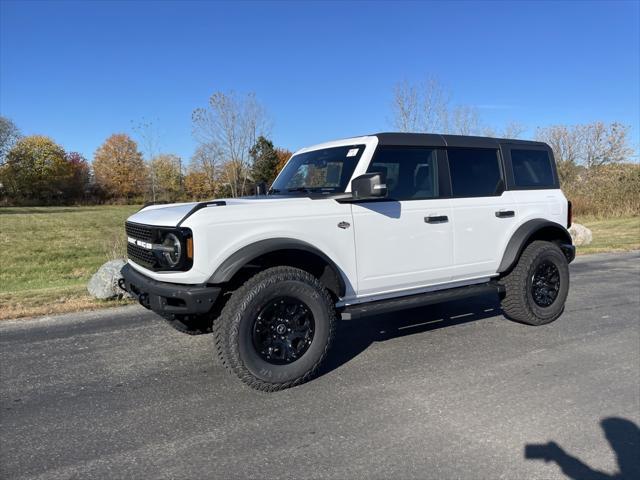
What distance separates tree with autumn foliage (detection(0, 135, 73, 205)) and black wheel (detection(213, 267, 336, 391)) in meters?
69.2

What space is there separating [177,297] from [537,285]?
407 cm

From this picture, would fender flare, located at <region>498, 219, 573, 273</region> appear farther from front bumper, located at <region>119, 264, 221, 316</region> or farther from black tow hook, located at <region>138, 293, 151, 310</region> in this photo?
black tow hook, located at <region>138, 293, 151, 310</region>

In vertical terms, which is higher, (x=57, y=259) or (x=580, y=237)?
(x=57, y=259)

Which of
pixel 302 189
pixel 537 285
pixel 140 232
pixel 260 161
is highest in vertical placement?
pixel 260 161

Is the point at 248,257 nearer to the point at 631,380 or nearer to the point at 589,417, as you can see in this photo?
the point at 589,417

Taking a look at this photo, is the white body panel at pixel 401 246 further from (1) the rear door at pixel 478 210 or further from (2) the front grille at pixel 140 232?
(2) the front grille at pixel 140 232

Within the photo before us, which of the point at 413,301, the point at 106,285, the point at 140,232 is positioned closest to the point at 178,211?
the point at 140,232

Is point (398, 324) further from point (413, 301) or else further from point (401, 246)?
point (401, 246)

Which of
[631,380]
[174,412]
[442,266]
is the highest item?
[442,266]

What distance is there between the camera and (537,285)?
5629 mm

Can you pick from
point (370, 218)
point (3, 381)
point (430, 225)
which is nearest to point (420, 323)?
point (430, 225)

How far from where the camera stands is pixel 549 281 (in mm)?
5750

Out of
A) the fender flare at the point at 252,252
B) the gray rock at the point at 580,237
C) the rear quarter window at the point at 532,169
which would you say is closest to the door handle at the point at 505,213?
the rear quarter window at the point at 532,169

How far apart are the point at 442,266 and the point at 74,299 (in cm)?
538
